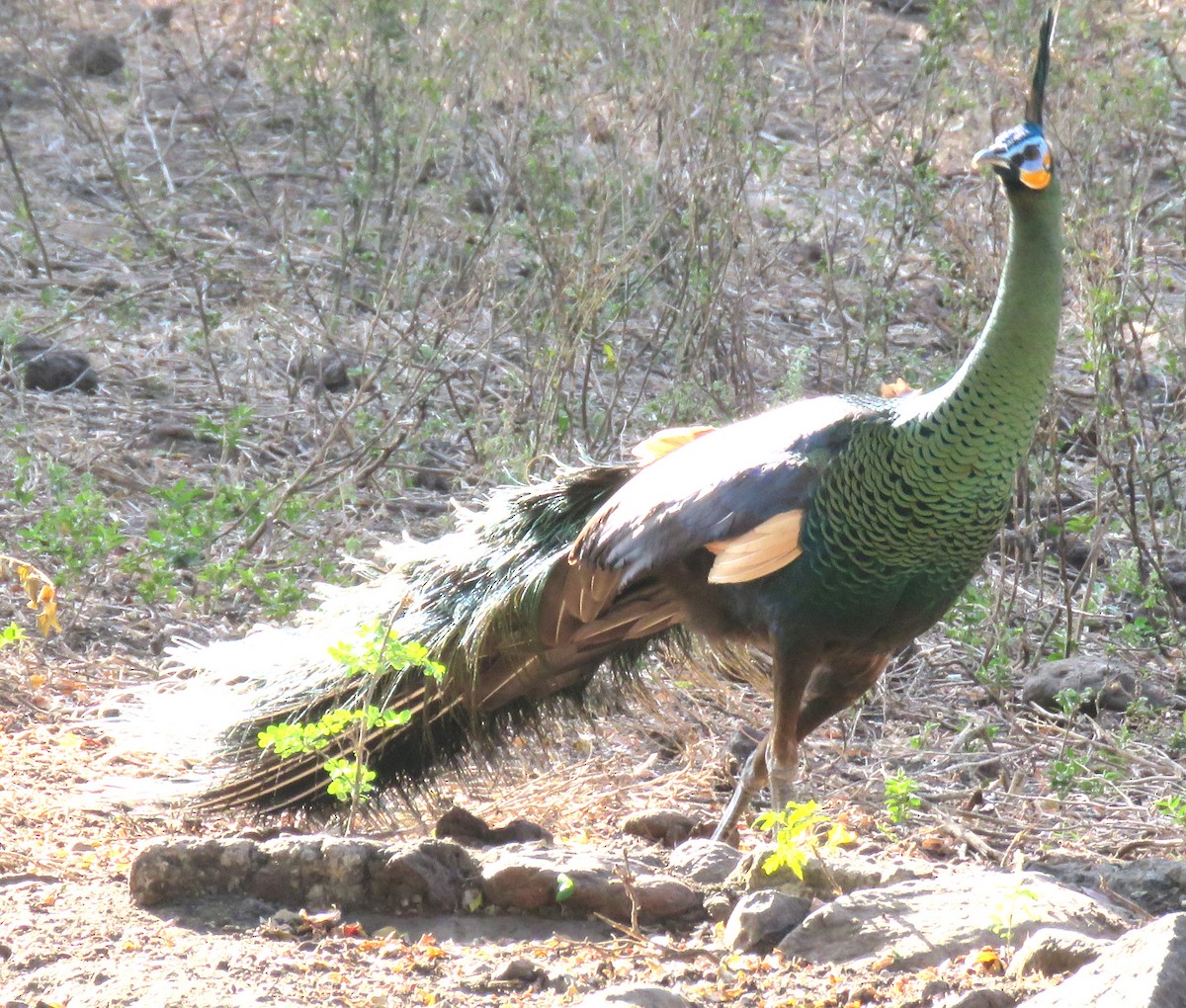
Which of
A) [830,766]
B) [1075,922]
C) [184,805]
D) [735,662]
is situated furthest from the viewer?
[830,766]

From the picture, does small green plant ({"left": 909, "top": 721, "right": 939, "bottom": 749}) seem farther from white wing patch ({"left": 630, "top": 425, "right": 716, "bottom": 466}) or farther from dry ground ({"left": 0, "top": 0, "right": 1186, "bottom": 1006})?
white wing patch ({"left": 630, "top": 425, "right": 716, "bottom": 466})

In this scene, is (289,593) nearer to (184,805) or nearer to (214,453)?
(184,805)

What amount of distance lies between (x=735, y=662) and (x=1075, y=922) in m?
1.70

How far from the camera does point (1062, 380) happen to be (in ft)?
27.8

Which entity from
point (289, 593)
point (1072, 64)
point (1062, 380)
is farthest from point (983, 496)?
point (1062, 380)

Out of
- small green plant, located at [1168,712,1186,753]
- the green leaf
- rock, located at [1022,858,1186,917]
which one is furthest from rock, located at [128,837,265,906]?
small green plant, located at [1168,712,1186,753]

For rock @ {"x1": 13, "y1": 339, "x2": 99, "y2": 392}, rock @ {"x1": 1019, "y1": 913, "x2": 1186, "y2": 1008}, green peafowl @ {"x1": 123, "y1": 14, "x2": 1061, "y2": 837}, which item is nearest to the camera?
rock @ {"x1": 1019, "y1": 913, "x2": 1186, "y2": 1008}

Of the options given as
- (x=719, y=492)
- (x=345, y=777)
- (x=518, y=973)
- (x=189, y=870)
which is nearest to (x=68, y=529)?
(x=345, y=777)

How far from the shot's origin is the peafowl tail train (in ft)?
14.7

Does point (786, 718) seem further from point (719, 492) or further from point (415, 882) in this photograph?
point (415, 882)

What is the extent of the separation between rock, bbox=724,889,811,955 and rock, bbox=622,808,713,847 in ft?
3.65

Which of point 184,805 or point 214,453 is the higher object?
point 214,453

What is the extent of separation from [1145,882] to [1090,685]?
183 cm

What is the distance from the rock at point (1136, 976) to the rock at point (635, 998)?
0.62 m
